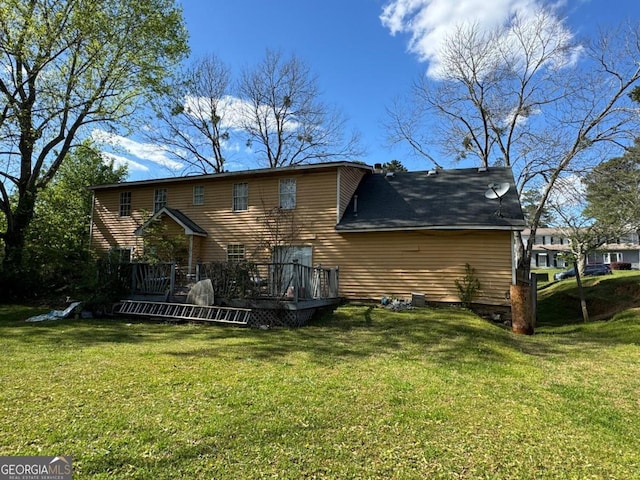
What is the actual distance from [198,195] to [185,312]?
679 centimetres

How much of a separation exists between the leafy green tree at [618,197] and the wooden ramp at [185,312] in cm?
1585

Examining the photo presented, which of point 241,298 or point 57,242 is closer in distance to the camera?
point 241,298

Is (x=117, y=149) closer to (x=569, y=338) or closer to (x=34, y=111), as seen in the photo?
(x=34, y=111)

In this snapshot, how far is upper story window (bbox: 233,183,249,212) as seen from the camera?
15.2 metres

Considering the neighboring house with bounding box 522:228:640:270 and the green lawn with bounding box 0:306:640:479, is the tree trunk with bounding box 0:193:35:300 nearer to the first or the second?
the green lawn with bounding box 0:306:640:479

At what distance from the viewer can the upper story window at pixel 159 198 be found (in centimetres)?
1656

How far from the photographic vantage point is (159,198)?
16656 millimetres

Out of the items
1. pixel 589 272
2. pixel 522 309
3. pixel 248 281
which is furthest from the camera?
pixel 589 272

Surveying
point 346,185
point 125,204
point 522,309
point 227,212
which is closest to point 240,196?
point 227,212

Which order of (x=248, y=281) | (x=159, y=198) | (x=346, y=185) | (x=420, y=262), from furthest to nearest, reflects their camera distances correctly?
(x=159, y=198) → (x=346, y=185) → (x=420, y=262) → (x=248, y=281)

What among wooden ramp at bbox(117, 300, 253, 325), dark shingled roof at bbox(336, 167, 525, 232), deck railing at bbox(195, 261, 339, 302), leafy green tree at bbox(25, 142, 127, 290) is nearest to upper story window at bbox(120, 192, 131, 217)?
leafy green tree at bbox(25, 142, 127, 290)

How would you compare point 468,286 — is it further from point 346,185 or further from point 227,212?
point 227,212

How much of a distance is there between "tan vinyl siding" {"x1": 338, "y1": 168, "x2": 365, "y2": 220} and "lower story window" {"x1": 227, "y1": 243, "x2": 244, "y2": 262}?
4167 millimetres

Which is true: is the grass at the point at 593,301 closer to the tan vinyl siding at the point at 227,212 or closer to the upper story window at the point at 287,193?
the tan vinyl siding at the point at 227,212
